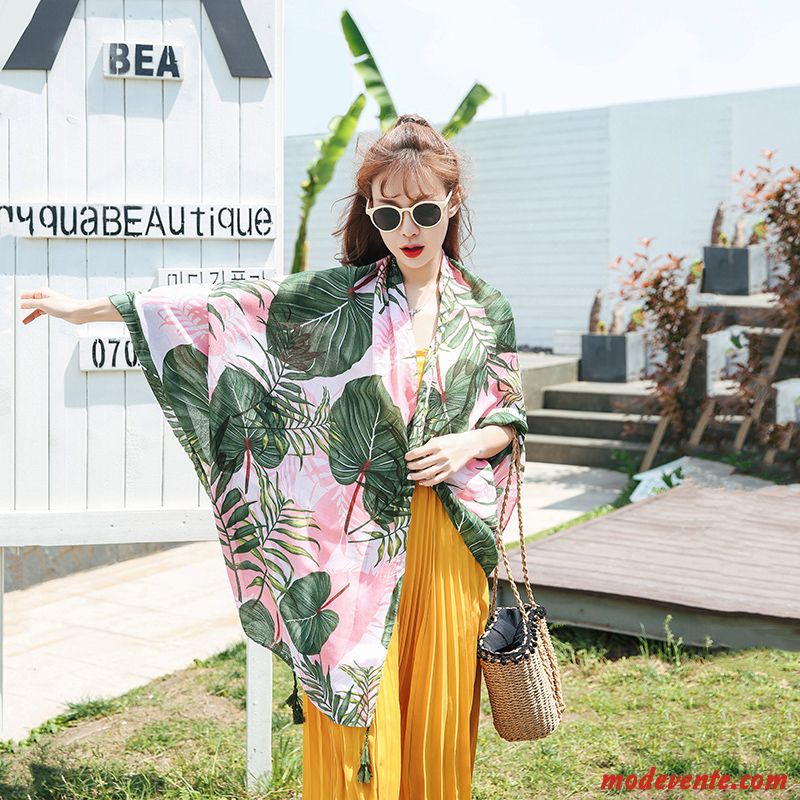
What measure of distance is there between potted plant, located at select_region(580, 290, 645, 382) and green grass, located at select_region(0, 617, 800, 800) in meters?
6.22

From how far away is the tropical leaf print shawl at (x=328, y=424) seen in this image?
7.85 feet

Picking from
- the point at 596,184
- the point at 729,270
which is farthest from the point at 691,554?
the point at 596,184

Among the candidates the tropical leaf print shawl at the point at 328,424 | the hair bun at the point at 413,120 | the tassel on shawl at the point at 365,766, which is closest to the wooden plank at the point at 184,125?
the tropical leaf print shawl at the point at 328,424

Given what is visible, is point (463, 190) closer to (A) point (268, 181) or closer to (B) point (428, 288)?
(B) point (428, 288)

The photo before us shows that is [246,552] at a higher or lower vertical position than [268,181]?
lower

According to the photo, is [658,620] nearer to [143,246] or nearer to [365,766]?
[365,766]

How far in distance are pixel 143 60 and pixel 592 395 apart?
733 cm

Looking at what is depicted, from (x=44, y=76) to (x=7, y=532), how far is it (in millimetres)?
1346

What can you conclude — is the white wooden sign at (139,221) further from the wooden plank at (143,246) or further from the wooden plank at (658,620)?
the wooden plank at (658,620)

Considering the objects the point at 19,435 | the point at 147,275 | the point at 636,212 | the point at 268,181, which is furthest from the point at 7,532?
the point at 636,212

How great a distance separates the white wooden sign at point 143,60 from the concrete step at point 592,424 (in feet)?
21.1

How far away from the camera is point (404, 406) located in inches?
94.2

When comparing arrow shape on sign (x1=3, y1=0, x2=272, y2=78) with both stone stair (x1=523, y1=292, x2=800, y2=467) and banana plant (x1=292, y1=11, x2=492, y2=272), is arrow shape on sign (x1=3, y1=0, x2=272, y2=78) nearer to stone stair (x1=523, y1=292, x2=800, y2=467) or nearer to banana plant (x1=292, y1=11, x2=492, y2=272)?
stone stair (x1=523, y1=292, x2=800, y2=467)

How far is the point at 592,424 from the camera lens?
959cm
